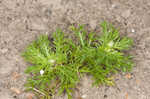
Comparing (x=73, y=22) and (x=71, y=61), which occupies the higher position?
(x=73, y=22)

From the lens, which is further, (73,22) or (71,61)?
(73,22)

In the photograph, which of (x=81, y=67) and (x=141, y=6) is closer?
(x=81, y=67)

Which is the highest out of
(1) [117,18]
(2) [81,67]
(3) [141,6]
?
(3) [141,6]

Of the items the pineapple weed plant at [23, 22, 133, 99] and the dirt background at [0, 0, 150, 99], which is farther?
the dirt background at [0, 0, 150, 99]

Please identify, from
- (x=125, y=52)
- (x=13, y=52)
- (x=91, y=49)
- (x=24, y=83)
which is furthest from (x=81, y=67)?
(x=13, y=52)

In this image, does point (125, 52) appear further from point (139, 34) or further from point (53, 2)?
point (53, 2)
